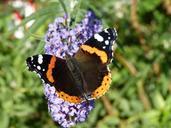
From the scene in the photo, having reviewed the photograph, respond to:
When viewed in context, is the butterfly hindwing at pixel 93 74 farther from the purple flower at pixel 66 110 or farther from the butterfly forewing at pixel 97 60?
the purple flower at pixel 66 110

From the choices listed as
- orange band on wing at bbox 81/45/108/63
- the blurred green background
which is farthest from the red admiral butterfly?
the blurred green background

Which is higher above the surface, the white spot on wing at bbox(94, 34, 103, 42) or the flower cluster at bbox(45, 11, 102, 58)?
the flower cluster at bbox(45, 11, 102, 58)

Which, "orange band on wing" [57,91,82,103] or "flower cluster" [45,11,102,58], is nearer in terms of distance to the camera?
"orange band on wing" [57,91,82,103]

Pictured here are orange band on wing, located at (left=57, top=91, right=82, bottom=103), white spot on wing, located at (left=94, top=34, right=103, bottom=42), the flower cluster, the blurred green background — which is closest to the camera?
orange band on wing, located at (left=57, top=91, right=82, bottom=103)

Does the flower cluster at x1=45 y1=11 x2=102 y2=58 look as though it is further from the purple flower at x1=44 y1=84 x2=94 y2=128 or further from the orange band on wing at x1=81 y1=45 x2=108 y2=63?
the purple flower at x1=44 y1=84 x2=94 y2=128

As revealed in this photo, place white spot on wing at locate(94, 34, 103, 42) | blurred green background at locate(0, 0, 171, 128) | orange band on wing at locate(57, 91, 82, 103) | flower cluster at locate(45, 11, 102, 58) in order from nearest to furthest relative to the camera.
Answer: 1. orange band on wing at locate(57, 91, 82, 103)
2. white spot on wing at locate(94, 34, 103, 42)
3. flower cluster at locate(45, 11, 102, 58)
4. blurred green background at locate(0, 0, 171, 128)

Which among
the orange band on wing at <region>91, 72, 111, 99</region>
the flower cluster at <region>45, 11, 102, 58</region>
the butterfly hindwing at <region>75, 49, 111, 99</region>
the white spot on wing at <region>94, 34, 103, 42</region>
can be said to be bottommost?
the orange band on wing at <region>91, 72, 111, 99</region>

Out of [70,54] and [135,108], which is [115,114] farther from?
[70,54]
